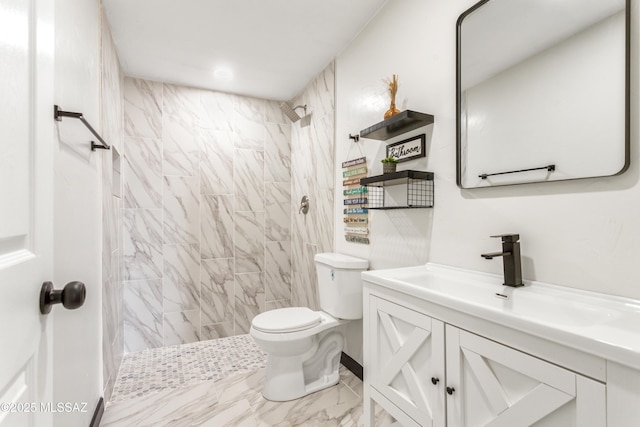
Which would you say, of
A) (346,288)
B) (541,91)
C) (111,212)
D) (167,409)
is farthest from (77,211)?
(541,91)

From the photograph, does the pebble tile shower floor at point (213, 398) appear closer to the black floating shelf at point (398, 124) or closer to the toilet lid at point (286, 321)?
the toilet lid at point (286, 321)

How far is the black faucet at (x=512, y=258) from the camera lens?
1104 mm

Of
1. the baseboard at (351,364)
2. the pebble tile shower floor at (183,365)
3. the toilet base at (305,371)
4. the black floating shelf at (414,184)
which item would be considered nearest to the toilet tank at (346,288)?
the toilet base at (305,371)

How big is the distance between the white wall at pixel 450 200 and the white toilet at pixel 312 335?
224 millimetres

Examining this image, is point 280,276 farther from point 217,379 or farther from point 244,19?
point 244,19

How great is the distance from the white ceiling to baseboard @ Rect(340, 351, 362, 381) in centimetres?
229

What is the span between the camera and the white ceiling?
1875 mm

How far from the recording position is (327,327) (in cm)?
200

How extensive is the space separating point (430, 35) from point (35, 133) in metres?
1.65

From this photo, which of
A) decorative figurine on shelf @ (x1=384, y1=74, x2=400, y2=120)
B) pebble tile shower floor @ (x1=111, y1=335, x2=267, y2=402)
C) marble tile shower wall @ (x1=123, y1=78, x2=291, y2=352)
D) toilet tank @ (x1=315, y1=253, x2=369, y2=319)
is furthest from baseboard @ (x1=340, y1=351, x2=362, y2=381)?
decorative figurine on shelf @ (x1=384, y1=74, x2=400, y2=120)

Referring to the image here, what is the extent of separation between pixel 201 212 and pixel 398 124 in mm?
2024

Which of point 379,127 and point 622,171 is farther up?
point 379,127

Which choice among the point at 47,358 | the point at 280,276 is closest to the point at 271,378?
the point at 280,276

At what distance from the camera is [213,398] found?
196 centimetres
